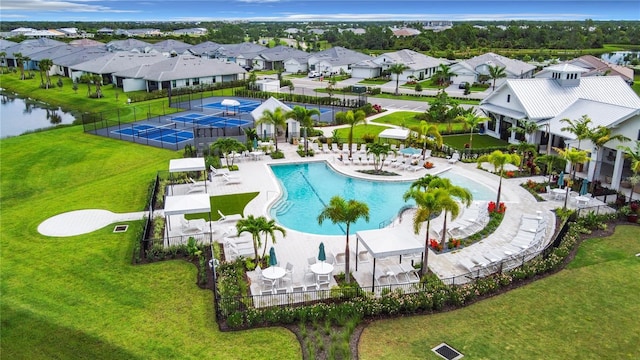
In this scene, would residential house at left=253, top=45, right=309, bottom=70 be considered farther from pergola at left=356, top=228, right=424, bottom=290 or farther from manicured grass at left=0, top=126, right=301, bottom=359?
pergola at left=356, top=228, right=424, bottom=290

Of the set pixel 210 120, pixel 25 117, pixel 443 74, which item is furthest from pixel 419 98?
pixel 25 117

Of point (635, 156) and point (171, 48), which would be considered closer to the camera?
point (635, 156)

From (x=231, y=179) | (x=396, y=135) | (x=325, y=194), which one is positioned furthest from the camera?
(x=396, y=135)

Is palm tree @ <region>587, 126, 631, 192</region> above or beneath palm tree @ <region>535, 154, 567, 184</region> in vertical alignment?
above

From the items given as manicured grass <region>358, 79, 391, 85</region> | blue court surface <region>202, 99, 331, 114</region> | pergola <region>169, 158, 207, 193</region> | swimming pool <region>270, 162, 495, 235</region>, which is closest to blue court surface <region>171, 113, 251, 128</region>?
blue court surface <region>202, 99, 331, 114</region>

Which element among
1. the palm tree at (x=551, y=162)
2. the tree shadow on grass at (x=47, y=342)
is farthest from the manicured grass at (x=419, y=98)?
the tree shadow on grass at (x=47, y=342)

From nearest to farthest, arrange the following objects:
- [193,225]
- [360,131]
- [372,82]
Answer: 1. [193,225]
2. [360,131]
3. [372,82]

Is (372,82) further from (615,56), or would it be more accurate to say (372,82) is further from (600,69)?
(615,56)

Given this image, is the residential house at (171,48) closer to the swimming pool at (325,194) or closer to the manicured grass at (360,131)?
the manicured grass at (360,131)
